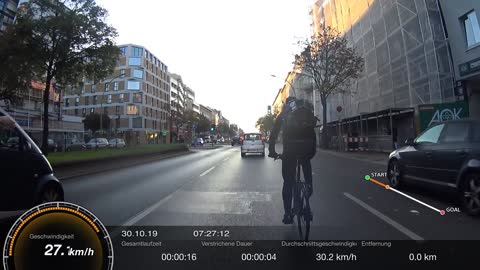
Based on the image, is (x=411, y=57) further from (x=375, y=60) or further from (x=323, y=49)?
(x=323, y=49)

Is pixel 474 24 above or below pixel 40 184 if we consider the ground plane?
above

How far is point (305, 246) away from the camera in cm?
391

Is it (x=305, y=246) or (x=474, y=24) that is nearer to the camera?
(x=305, y=246)

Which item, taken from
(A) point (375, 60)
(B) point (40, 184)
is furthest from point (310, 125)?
(A) point (375, 60)

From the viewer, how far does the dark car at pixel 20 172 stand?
407 centimetres

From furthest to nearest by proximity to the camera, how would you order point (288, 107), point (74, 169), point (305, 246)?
point (74, 169) < point (288, 107) < point (305, 246)

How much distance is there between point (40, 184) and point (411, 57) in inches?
964

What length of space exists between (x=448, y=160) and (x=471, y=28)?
1730cm

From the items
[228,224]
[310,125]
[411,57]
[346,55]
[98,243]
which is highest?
[346,55]

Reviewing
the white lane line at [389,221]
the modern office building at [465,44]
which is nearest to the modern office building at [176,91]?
the modern office building at [465,44]

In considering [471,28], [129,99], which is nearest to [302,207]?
[471,28]

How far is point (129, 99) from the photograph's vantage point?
77688 mm

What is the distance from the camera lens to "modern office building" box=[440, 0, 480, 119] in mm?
18703

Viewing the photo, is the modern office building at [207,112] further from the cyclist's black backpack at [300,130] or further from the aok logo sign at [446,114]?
the cyclist's black backpack at [300,130]
